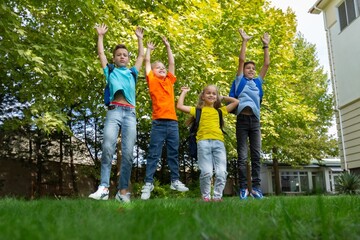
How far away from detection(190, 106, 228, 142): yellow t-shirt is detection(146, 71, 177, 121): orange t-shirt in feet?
1.23

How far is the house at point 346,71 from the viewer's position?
47.1 feet

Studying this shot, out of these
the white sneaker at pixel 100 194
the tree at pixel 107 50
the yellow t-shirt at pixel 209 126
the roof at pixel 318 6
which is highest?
the roof at pixel 318 6

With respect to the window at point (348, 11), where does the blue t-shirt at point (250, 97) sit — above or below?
below

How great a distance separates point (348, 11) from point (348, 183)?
22.0 feet

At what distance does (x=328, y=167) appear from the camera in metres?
39.7

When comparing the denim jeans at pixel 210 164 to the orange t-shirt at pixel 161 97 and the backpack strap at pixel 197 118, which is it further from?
the orange t-shirt at pixel 161 97

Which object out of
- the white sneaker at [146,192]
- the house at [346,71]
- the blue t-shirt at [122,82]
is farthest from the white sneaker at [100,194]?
the house at [346,71]

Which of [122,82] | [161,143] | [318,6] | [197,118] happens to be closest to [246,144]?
[197,118]

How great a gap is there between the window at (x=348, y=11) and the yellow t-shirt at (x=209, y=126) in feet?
37.3

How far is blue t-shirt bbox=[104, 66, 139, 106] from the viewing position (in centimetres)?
504

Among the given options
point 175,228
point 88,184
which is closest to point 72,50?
point 175,228

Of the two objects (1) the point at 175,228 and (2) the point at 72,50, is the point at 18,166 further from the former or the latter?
(1) the point at 175,228

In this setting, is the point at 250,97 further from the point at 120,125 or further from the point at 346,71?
the point at 346,71

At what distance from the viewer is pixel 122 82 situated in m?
5.14
